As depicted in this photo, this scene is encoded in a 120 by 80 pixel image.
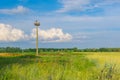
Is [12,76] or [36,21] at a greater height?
[36,21]

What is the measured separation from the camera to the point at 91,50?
7719 centimetres

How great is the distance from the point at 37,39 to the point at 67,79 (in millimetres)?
30107

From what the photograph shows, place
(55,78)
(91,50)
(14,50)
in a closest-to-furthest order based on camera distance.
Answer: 1. (55,78)
2. (14,50)
3. (91,50)

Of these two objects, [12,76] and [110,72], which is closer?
[110,72]

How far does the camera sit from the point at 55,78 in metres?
7.15

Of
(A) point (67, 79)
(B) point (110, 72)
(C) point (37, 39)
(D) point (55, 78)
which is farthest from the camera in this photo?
(C) point (37, 39)

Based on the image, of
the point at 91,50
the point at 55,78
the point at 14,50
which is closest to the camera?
the point at 55,78

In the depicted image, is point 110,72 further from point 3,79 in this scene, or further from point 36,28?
point 36,28

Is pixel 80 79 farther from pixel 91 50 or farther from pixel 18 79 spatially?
pixel 91 50

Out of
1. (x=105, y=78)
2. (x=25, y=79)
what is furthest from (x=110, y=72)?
(x=25, y=79)

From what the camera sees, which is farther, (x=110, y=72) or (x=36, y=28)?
(x=36, y=28)

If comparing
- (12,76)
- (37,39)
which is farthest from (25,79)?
(37,39)

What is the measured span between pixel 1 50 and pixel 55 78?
64.1 m

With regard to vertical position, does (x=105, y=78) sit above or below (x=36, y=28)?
below
